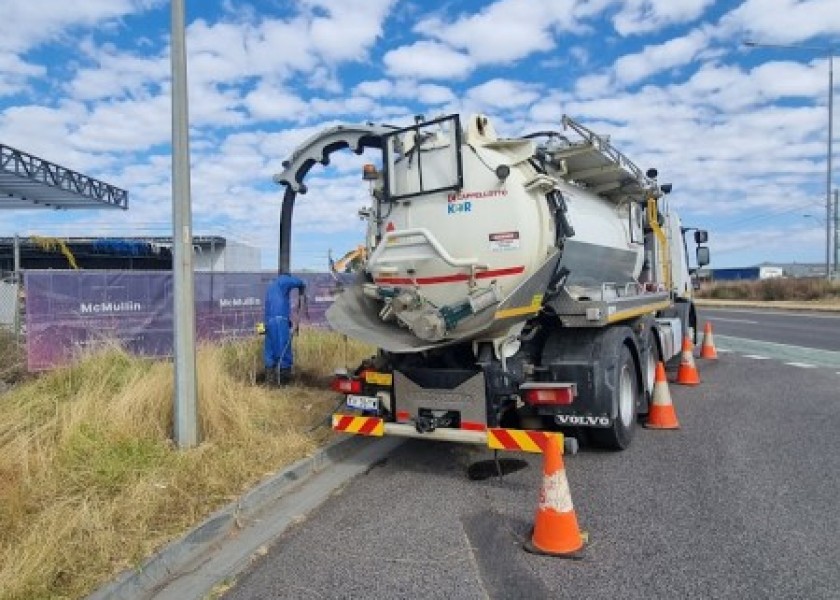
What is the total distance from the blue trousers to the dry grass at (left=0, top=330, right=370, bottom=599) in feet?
2.68

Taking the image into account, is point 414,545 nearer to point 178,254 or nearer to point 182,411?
point 182,411

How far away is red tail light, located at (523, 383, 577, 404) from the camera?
20.6 ft

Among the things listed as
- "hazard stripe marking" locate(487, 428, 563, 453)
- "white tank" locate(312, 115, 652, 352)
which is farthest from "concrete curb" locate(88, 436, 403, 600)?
"hazard stripe marking" locate(487, 428, 563, 453)

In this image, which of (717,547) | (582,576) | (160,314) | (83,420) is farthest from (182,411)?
(160,314)

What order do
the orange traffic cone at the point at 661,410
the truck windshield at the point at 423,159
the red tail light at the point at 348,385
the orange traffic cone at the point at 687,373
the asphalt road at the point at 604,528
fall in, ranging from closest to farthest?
the asphalt road at the point at 604,528 < the truck windshield at the point at 423,159 < the red tail light at the point at 348,385 < the orange traffic cone at the point at 661,410 < the orange traffic cone at the point at 687,373

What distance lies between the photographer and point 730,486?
19.0 feet

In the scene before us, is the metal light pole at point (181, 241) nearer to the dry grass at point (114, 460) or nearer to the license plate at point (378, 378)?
the dry grass at point (114, 460)

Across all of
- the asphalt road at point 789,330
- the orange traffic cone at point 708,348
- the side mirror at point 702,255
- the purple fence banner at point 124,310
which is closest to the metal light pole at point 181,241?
the purple fence banner at point 124,310

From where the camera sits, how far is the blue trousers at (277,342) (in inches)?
375

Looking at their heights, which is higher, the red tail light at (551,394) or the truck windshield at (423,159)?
the truck windshield at (423,159)

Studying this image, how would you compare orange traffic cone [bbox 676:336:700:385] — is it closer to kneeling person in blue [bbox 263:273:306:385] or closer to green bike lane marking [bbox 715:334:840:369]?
green bike lane marking [bbox 715:334:840:369]

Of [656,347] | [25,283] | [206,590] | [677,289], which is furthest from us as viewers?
[677,289]

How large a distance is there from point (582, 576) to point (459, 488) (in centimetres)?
192

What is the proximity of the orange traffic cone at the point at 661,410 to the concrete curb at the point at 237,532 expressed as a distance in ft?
10.5
